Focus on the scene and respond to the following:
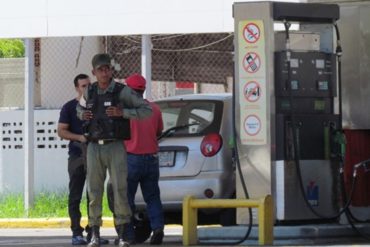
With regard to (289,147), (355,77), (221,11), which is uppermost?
(221,11)

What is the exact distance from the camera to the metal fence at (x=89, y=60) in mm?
19312

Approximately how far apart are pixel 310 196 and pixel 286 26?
1778 mm

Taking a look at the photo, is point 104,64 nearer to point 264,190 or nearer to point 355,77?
point 264,190

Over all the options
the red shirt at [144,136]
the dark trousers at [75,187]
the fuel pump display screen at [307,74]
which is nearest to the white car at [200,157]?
the red shirt at [144,136]

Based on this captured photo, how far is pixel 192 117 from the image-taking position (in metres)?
11.4

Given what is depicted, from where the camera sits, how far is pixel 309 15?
1074 centimetres

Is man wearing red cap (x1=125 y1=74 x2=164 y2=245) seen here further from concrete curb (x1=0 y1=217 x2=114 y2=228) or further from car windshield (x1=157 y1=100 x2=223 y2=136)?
concrete curb (x1=0 y1=217 x2=114 y2=228)

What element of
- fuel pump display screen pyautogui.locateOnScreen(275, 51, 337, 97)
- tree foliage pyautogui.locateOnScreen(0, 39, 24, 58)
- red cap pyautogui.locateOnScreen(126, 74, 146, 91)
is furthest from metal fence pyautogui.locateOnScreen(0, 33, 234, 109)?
tree foliage pyautogui.locateOnScreen(0, 39, 24, 58)

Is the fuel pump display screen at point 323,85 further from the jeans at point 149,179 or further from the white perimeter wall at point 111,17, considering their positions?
the white perimeter wall at point 111,17

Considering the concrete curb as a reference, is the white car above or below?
above

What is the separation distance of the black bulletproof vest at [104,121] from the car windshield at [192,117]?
1522 millimetres

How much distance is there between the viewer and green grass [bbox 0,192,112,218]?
17531 millimetres

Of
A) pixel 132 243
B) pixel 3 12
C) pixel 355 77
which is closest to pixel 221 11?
pixel 3 12

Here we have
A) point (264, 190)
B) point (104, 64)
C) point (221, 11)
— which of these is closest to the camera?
point (104, 64)
